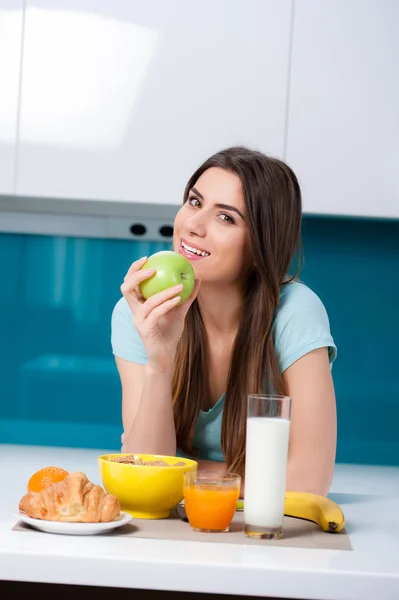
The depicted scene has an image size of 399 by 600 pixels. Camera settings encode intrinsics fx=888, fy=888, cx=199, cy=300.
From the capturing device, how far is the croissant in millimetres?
1032

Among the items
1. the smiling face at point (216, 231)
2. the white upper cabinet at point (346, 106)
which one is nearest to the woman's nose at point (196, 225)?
the smiling face at point (216, 231)

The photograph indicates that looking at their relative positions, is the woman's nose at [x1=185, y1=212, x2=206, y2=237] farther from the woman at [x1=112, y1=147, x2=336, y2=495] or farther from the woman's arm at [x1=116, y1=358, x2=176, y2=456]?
the woman's arm at [x1=116, y1=358, x2=176, y2=456]

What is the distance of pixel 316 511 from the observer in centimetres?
119

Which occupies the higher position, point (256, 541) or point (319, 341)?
point (319, 341)

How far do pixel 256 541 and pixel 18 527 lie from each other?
282 mm

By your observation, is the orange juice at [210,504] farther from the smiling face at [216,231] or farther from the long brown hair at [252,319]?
the smiling face at [216,231]

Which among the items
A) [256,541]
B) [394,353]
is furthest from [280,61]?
[256,541]

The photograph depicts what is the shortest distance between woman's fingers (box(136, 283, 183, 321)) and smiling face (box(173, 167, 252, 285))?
22cm

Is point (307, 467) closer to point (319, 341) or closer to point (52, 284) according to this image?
point (319, 341)

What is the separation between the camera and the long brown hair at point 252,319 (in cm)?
161

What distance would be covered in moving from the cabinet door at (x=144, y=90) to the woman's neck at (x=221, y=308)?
69 cm

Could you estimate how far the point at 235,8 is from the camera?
2344mm

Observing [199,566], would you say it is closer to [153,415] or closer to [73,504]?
Answer: [73,504]

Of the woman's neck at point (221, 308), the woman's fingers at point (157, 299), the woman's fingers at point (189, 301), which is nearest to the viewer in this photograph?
the woman's fingers at point (157, 299)
